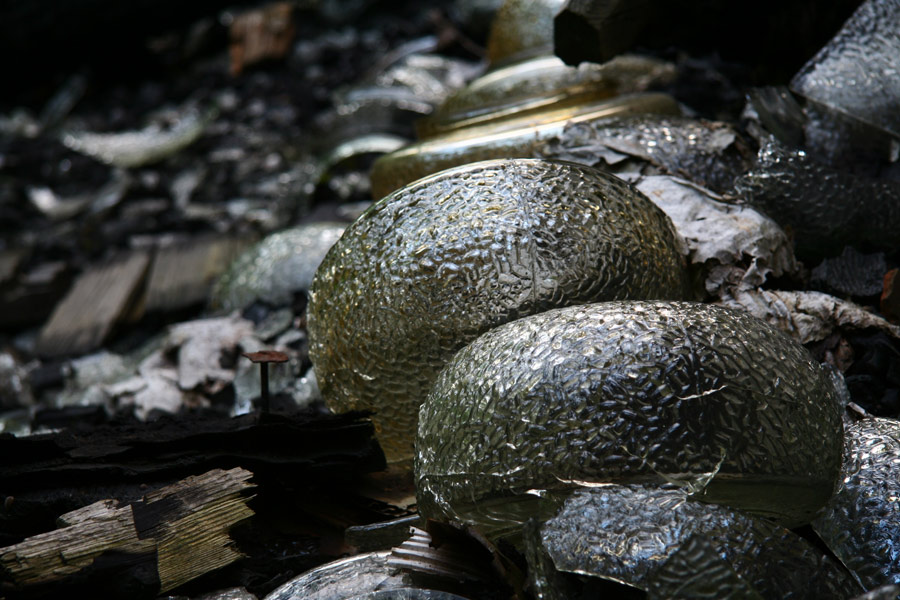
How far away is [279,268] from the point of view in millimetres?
2334

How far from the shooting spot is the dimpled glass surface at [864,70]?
1742 millimetres

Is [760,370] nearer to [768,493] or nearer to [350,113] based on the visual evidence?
[768,493]

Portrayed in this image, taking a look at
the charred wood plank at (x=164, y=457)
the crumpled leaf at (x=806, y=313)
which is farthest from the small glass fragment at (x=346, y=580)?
the crumpled leaf at (x=806, y=313)

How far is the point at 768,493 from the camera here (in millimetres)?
1002

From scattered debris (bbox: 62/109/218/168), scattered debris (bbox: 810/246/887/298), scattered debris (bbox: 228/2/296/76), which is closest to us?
scattered debris (bbox: 810/246/887/298)

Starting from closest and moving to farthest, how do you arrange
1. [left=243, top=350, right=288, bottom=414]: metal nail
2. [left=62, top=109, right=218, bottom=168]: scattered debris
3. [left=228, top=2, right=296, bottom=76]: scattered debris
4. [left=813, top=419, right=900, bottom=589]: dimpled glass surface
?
[left=813, top=419, right=900, bottom=589]: dimpled glass surface < [left=243, top=350, right=288, bottom=414]: metal nail < [left=62, top=109, right=218, bottom=168]: scattered debris < [left=228, top=2, right=296, bottom=76]: scattered debris

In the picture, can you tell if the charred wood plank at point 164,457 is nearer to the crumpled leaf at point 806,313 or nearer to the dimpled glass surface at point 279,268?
the crumpled leaf at point 806,313

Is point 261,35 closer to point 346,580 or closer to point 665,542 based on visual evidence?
point 346,580

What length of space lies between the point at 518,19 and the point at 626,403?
246cm

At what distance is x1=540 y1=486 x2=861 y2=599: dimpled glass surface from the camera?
0.88 metres

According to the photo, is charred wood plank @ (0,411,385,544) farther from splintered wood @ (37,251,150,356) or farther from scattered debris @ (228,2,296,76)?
scattered debris @ (228,2,296,76)

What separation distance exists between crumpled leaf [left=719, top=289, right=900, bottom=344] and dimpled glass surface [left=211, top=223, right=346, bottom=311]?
1.21 meters

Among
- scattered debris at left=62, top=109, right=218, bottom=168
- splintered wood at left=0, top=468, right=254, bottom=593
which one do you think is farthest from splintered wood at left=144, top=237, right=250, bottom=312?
splintered wood at left=0, top=468, right=254, bottom=593

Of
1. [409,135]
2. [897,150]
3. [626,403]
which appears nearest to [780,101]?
[897,150]
